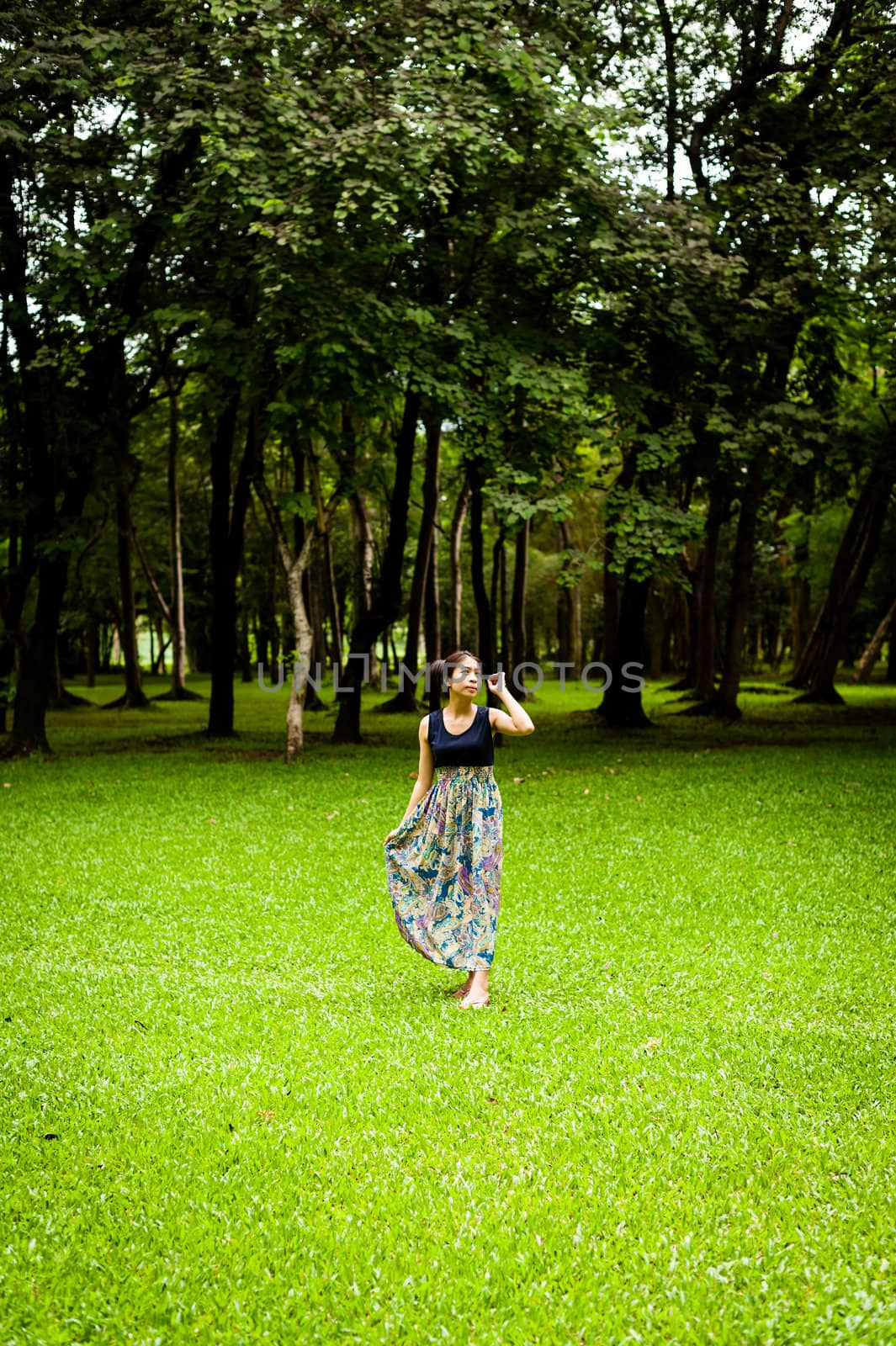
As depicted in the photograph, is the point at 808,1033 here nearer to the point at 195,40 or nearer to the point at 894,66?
the point at 195,40

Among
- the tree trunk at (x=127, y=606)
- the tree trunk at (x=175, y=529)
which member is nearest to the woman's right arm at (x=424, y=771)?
the tree trunk at (x=127, y=606)

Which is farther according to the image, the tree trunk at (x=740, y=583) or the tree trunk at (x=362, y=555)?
the tree trunk at (x=362, y=555)

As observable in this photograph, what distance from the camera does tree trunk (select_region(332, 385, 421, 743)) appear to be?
71.3ft

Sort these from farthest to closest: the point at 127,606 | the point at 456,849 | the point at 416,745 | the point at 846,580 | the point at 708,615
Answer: the point at 846,580 < the point at 708,615 < the point at 127,606 < the point at 416,745 < the point at 456,849

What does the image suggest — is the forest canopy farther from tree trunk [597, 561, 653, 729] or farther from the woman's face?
the woman's face

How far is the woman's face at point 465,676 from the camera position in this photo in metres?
7.05

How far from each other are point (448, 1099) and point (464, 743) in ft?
7.39

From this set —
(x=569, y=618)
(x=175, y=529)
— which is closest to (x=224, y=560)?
(x=175, y=529)

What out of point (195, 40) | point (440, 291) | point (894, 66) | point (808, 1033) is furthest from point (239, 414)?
point (808, 1033)

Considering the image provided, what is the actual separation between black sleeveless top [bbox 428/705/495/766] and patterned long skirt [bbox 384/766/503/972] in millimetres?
57

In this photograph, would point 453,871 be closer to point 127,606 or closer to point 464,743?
point 464,743

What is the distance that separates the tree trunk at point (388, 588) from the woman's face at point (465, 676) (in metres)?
14.3

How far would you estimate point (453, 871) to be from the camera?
287 inches

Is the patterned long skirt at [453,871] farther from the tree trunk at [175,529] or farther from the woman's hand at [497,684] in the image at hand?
the tree trunk at [175,529]
